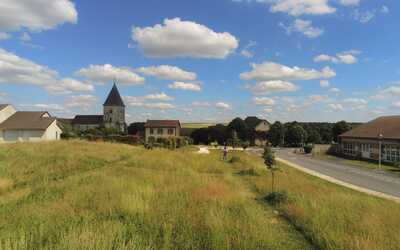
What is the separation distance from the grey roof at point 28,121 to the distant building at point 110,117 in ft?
110

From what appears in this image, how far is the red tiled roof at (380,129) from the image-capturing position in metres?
37.0

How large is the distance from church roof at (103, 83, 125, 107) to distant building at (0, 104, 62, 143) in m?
36.1

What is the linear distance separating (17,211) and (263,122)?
77286mm

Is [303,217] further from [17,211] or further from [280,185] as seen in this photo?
[17,211]

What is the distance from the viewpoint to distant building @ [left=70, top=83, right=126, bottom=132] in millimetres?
88000

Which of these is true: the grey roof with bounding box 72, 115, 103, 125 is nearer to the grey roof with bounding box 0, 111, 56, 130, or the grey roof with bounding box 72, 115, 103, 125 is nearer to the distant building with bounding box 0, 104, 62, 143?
the grey roof with bounding box 0, 111, 56, 130

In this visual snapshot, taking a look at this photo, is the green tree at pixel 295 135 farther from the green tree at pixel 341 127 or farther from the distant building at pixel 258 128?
the green tree at pixel 341 127

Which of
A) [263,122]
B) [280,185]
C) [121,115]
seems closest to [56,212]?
[280,185]

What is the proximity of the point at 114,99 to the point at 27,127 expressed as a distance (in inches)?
1626

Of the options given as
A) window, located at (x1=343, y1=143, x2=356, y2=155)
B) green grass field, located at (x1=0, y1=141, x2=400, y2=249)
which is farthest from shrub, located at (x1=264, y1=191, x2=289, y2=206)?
window, located at (x1=343, y1=143, x2=356, y2=155)

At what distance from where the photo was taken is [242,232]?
664cm

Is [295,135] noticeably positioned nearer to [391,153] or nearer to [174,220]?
[391,153]

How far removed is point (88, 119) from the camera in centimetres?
9325

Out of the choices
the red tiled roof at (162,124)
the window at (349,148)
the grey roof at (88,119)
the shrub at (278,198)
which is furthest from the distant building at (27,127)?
the window at (349,148)
